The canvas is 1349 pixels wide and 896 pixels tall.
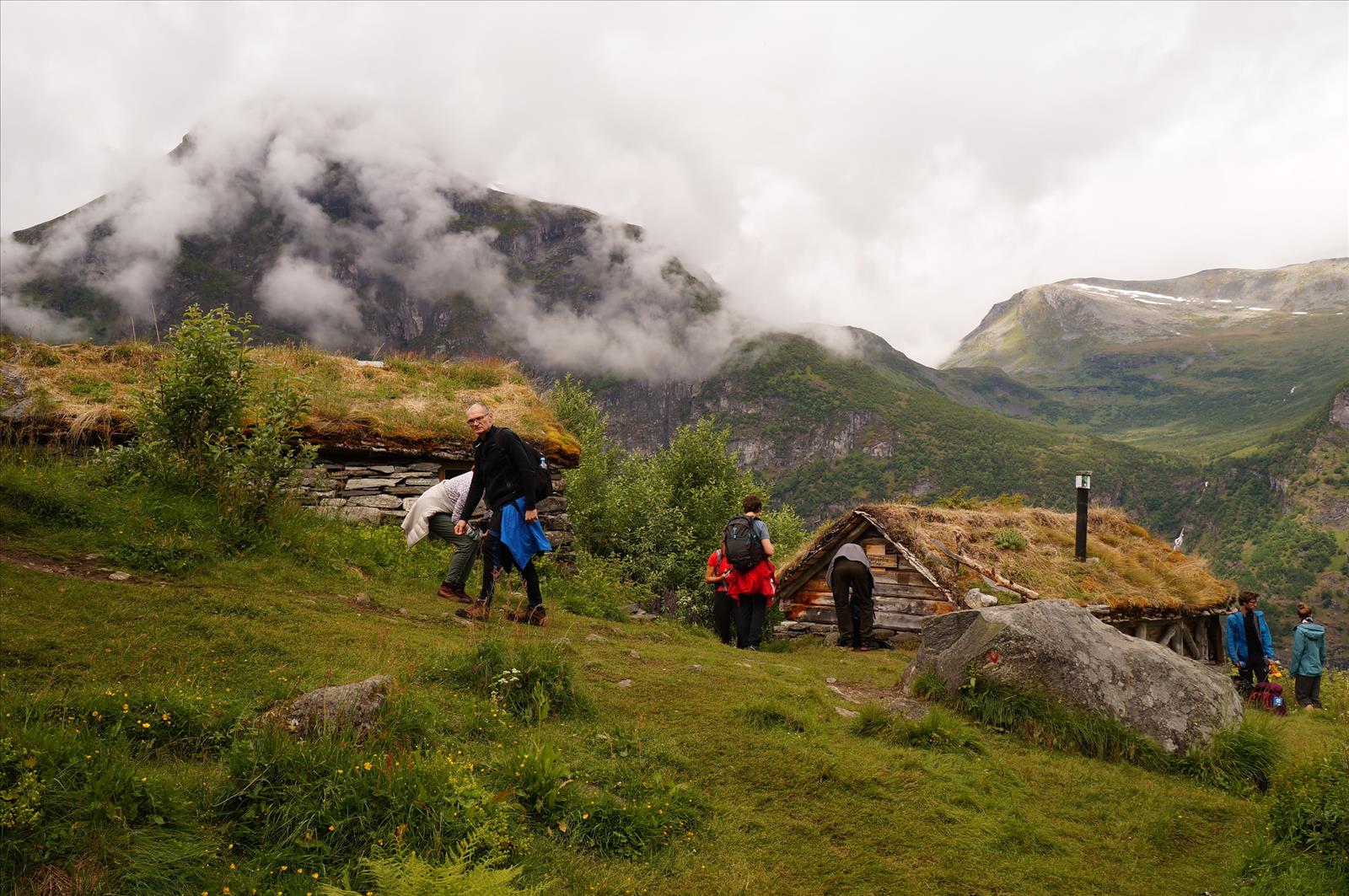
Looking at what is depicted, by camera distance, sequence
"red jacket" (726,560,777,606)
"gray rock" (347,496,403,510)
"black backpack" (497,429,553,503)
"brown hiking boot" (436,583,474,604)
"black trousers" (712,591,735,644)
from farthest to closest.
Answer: "black trousers" (712,591,735,644), "gray rock" (347,496,403,510), "red jacket" (726,560,777,606), "brown hiking boot" (436,583,474,604), "black backpack" (497,429,553,503)

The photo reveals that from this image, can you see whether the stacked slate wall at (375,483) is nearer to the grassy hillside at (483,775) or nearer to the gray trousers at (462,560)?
the gray trousers at (462,560)

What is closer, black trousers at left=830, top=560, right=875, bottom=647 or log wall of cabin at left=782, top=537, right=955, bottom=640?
black trousers at left=830, top=560, right=875, bottom=647

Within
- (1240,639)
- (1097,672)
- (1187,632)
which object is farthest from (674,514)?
(1097,672)

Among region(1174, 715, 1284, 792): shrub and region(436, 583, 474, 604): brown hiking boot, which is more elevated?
region(436, 583, 474, 604): brown hiking boot

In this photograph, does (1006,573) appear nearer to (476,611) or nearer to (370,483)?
(476,611)

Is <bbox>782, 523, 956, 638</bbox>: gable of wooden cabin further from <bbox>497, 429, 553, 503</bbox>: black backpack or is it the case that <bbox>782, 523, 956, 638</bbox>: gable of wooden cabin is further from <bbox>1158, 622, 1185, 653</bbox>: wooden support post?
<bbox>497, 429, 553, 503</bbox>: black backpack

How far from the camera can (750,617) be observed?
12102 mm

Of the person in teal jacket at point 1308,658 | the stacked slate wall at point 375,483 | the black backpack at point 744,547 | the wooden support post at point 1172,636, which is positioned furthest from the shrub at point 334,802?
the wooden support post at point 1172,636

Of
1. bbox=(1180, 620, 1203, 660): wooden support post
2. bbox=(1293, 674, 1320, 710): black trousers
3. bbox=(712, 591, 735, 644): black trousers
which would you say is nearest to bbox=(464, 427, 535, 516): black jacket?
bbox=(712, 591, 735, 644): black trousers

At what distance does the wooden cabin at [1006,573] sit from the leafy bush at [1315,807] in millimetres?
8767

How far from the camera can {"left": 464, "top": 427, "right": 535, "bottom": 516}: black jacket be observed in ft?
28.1

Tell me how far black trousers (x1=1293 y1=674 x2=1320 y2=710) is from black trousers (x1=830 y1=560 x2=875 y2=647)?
8.20 metres

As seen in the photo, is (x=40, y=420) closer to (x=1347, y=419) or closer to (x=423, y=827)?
(x=423, y=827)

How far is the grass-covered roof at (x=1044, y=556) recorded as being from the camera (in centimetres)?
1478
